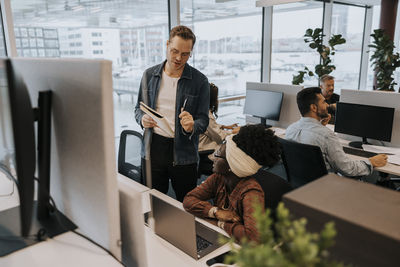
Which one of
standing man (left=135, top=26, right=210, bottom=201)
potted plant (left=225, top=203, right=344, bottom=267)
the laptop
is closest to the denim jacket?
standing man (left=135, top=26, right=210, bottom=201)

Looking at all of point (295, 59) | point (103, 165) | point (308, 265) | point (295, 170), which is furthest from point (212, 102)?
point (295, 59)

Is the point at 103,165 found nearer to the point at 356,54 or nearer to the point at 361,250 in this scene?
the point at 361,250

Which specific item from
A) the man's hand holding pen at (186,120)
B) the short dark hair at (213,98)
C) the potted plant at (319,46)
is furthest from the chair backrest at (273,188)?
the potted plant at (319,46)

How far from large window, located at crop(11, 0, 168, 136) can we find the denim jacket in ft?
5.49

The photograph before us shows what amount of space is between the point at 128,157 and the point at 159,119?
0.60 m

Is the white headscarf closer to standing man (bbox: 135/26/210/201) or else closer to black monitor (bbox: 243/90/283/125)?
standing man (bbox: 135/26/210/201)

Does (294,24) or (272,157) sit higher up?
(294,24)

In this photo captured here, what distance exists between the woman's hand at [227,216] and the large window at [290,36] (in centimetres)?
471

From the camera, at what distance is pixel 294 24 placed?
5.85 meters

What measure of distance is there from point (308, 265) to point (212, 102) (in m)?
2.75

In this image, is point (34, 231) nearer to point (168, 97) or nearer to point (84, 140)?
point (84, 140)

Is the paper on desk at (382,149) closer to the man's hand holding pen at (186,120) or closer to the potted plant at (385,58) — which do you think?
the man's hand holding pen at (186,120)

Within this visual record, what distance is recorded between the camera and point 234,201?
4.81 ft

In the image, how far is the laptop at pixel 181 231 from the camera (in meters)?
1.17
